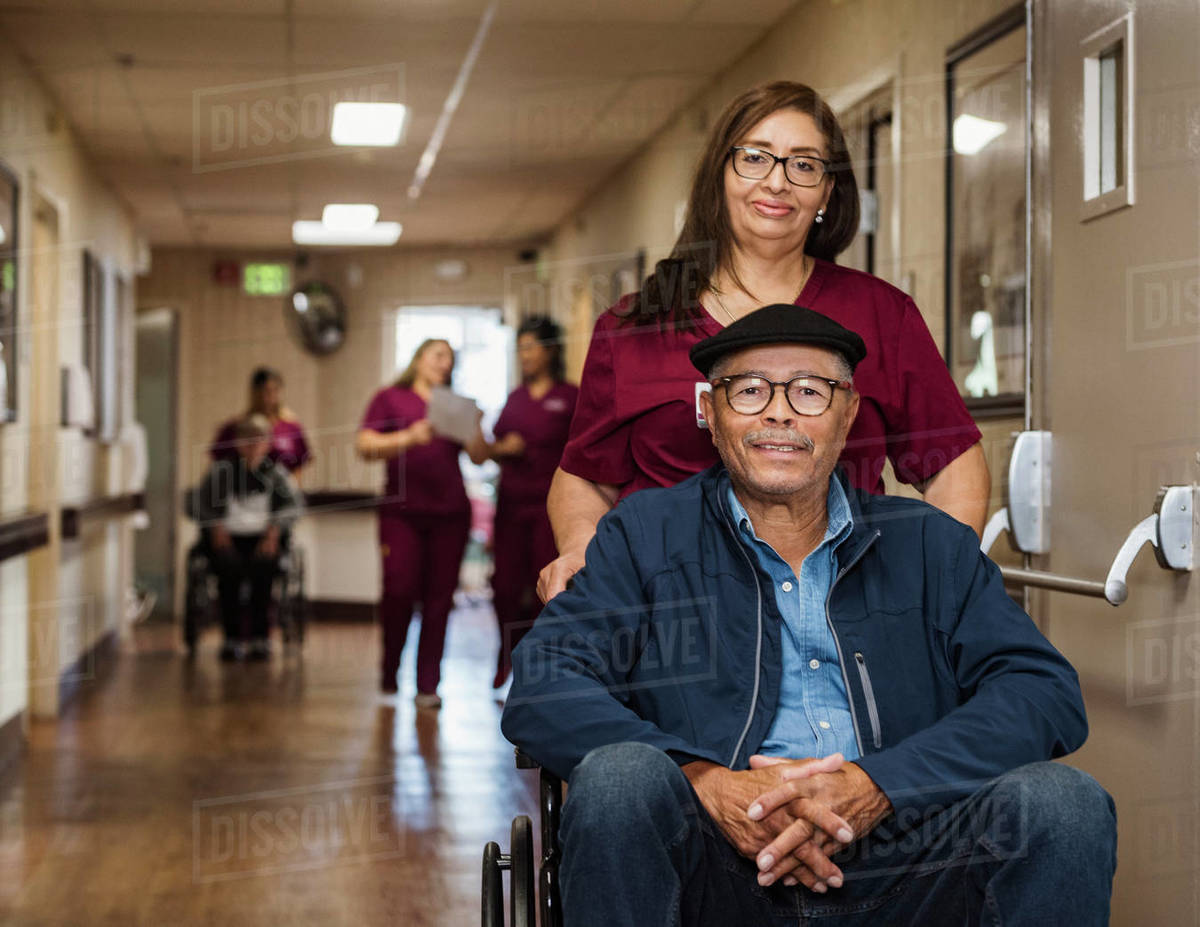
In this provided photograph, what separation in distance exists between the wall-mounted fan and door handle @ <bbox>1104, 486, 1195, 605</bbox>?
9160 mm

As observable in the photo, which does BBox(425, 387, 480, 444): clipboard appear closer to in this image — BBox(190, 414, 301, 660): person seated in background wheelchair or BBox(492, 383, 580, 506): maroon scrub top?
BBox(492, 383, 580, 506): maroon scrub top

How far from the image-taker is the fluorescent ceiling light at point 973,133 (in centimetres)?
313

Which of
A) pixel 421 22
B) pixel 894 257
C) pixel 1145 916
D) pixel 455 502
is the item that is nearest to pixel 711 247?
pixel 1145 916

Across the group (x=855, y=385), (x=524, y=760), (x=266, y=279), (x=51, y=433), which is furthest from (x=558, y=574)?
(x=266, y=279)

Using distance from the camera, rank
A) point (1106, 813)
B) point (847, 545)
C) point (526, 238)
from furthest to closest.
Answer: point (526, 238), point (847, 545), point (1106, 813)

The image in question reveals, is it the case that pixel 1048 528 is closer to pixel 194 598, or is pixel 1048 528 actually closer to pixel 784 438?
pixel 784 438

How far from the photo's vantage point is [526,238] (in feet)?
34.1

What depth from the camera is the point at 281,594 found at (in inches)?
311

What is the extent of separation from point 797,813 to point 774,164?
3.09 feet

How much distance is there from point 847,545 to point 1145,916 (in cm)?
87

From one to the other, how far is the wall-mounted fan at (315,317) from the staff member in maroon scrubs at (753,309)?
8.78 meters

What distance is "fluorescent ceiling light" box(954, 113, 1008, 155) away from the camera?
3.13 metres

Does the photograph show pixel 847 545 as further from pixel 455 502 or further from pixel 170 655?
pixel 170 655

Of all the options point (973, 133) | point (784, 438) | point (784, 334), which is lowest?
point (784, 438)
